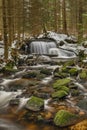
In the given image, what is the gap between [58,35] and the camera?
88.4 ft

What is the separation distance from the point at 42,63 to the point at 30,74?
4596 mm

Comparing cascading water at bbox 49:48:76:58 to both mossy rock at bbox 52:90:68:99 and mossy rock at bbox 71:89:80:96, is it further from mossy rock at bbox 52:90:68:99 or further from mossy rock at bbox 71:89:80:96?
mossy rock at bbox 52:90:68:99

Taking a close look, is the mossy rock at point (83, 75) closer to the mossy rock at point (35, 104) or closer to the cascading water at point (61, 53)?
the mossy rock at point (35, 104)

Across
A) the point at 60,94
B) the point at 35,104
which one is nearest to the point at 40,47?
the point at 60,94

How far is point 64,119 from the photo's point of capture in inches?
324

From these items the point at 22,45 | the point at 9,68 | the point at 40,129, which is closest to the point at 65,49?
the point at 22,45

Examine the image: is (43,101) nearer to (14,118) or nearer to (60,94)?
(60,94)

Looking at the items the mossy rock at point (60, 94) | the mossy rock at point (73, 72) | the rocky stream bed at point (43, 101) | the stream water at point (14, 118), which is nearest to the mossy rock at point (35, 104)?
the rocky stream bed at point (43, 101)

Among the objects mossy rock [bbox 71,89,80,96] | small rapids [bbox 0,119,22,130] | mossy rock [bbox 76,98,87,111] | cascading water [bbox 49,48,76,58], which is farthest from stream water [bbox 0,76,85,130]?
cascading water [bbox 49,48,76,58]

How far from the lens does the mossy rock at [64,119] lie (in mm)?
8133

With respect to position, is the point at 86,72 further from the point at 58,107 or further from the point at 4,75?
the point at 58,107

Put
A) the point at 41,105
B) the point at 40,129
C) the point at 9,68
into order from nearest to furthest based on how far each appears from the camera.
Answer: the point at 40,129 → the point at 41,105 → the point at 9,68

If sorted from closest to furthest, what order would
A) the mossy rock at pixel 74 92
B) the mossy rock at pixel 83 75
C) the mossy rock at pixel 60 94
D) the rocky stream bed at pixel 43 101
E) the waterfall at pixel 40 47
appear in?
the rocky stream bed at pixel 43 101 → the mossy rock at pixel 60 94 → the mossy rock at pixel 74 92 → the mossy rock at pixel 83 75 → the waterfall at pixel 40 47

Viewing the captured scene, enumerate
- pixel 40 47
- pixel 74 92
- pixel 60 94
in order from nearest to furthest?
pixel 60 94, pixel 74 92, pixel 40 47
